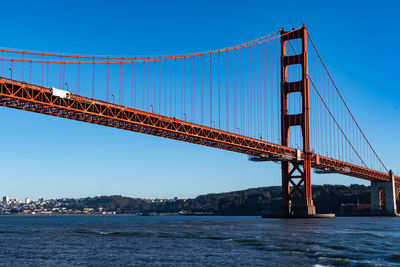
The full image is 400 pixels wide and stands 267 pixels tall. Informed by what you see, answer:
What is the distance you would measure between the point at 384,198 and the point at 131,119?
265 ft

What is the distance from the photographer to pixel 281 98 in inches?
2948

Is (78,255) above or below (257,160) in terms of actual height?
below

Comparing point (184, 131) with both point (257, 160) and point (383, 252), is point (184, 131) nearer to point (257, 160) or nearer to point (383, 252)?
point (257, 160)

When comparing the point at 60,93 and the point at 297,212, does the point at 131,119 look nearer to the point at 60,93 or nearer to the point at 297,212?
the point at 60,93

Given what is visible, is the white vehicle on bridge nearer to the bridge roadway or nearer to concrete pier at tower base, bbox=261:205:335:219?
the bridge roadway

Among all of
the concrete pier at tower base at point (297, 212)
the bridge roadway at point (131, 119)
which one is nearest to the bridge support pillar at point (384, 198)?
the bridge roadway at point (131, 119)

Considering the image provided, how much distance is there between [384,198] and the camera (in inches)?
4488

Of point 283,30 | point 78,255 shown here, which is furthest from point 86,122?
point 283,30

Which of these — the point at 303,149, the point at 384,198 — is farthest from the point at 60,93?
the point at 384,198

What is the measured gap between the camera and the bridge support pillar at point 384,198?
344 ft

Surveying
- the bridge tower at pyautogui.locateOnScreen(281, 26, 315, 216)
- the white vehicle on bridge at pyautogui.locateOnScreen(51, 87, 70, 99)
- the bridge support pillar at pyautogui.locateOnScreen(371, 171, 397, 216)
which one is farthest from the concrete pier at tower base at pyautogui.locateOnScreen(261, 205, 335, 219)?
the white vehicle on bridge at pyautogui.locateOnScreen(51, 87, 70, 99)

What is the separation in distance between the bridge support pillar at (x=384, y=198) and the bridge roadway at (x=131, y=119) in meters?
35.2

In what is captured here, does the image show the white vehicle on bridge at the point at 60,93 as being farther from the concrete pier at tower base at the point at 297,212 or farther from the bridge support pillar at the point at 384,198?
the bridge support pillar at the point at 384,198

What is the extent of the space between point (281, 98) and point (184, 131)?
2340 cm
